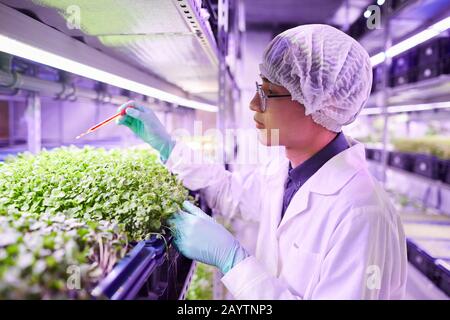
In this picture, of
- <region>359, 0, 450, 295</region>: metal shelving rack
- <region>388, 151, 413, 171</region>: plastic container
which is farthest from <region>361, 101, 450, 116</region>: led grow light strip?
<region>388, 151, 413, 171</region>: plastic container

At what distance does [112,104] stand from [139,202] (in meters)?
1.25

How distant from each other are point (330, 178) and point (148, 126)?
34.1 inches

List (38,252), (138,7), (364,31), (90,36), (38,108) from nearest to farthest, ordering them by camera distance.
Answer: (38,252), (138,7), (90,36), (38,108), (364,31)

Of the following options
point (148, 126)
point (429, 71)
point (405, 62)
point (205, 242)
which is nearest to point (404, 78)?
point (405, 62)

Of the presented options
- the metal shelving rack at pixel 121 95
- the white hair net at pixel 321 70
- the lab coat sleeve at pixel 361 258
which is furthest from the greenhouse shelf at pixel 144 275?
the white hair net at pixel 321 70

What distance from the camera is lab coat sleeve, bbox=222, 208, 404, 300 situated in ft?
3.18

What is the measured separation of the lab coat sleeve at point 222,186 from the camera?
1701 mm

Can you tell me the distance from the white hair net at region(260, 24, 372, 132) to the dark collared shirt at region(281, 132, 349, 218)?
14 cm

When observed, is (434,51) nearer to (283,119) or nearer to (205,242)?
(283,119)

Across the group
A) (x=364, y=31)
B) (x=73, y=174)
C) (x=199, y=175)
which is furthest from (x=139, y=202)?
(x=364, y=31)

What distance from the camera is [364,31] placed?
2588 mm

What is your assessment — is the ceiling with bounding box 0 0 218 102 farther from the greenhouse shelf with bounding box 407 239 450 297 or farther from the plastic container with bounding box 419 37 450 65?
the plastic container with bounding box 419 37 450 65
